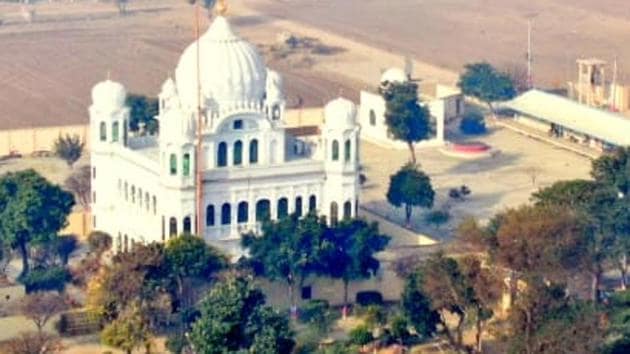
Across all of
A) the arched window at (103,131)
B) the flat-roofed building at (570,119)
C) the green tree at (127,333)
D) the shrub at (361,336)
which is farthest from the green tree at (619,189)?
the arched window at (103,131)

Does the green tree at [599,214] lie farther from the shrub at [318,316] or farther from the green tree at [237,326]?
the green tree at [237,326]

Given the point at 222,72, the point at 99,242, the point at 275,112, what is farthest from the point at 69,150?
the point at 222,72

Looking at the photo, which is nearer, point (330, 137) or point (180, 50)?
point (330, 137)

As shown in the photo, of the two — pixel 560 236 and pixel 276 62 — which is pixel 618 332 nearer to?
pixel 560 236

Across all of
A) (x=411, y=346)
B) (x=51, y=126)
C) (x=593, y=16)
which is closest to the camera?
(x=411, y=346)

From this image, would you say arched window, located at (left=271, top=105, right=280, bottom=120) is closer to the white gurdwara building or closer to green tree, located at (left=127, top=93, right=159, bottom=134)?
the white gurdwara building

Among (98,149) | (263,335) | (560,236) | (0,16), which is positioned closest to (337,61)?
(0,16)

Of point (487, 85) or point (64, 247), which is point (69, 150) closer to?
point (64, 247)
